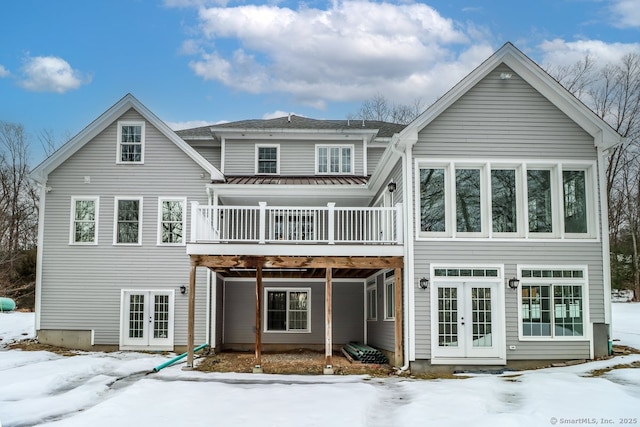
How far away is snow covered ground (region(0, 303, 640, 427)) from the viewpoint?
28.2 feet

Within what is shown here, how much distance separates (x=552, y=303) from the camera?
43.8 ft

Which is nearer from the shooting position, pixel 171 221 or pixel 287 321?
pixel 171 221

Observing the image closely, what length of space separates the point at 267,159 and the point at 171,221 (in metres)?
4.45

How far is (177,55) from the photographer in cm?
2958

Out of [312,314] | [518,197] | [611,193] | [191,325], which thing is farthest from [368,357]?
[611,193]

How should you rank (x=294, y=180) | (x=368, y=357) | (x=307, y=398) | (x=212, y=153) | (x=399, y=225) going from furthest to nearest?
(x=212, y=153) < (x=294, y=180) < (x=368, y=357) < (x=399, y=225) < (x=307, y=398)

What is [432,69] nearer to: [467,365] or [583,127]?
[583,127]

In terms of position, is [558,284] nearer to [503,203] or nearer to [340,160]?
[503,203]

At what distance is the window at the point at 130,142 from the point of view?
18223mm

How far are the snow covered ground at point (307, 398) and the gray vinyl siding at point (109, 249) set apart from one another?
4103mm

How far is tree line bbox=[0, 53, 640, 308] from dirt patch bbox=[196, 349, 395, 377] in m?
16.0

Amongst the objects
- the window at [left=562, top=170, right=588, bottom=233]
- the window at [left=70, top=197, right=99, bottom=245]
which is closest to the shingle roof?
the window at [left=70, top=197, right=99, bottom=245]

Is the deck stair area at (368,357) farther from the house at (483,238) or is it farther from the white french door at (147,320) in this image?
the white french door at (147,320)

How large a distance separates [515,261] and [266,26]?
721 inches
